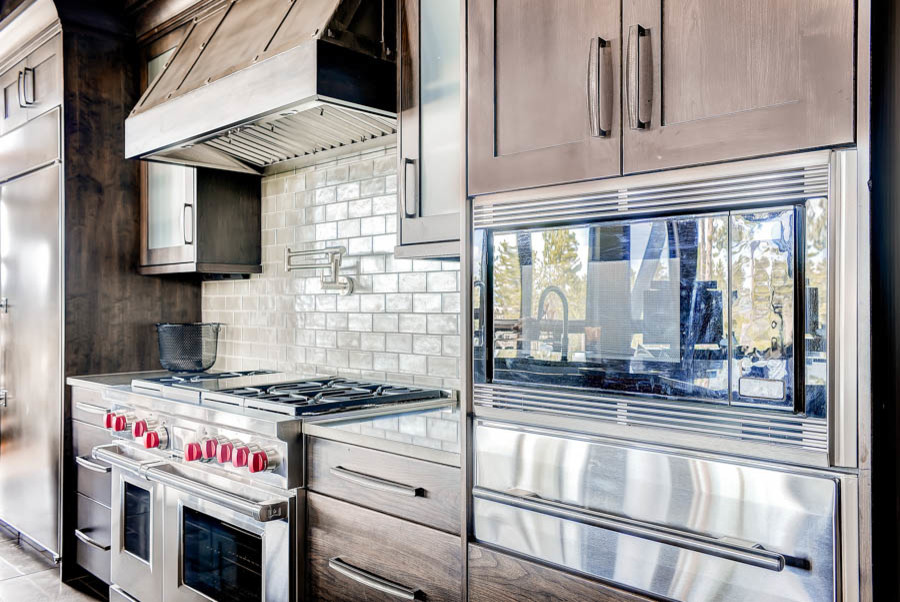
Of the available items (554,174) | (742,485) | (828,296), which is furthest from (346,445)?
(828,296)

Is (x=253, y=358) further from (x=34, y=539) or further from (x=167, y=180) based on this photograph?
(x=34, y=539)

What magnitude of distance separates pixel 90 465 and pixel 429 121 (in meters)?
2.13

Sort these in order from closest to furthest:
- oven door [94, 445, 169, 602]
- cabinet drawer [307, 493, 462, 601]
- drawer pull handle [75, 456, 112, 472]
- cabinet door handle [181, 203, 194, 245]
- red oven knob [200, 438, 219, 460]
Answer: cabinet drawer [307, 493, 462, 601], red oven knob [200, 438, 219, 460], oven door [94, 445, 169, 602], drawer pull handle [75, 456, 112, 472], cabinet door handle [181, 203, 194, 245]

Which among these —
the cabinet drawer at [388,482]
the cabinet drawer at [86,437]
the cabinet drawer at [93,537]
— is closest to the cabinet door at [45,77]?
the cabinet drawer at [86,437]

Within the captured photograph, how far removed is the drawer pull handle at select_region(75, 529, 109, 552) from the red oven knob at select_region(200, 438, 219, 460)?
3.43 ft

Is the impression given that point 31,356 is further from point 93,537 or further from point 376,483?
point 376,483

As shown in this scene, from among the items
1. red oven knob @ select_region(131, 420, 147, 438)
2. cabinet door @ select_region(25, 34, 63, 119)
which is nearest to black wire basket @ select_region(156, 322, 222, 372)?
red oven knob @ select_region(131, 420, 147, 438)

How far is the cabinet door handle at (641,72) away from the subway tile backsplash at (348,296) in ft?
3.96

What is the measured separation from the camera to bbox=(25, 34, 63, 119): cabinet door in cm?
323

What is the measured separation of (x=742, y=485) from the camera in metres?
1.13

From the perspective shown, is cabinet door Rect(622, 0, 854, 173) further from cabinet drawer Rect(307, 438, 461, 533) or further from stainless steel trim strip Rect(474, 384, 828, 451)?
cabinet drawer Rect(307, 438, 461, 533)

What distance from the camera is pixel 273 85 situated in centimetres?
209

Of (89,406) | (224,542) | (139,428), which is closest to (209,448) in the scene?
(224,542)

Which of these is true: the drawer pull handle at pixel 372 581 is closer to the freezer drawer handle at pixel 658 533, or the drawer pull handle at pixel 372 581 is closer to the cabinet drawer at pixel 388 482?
the cabinet drawer at pixel 388 482
